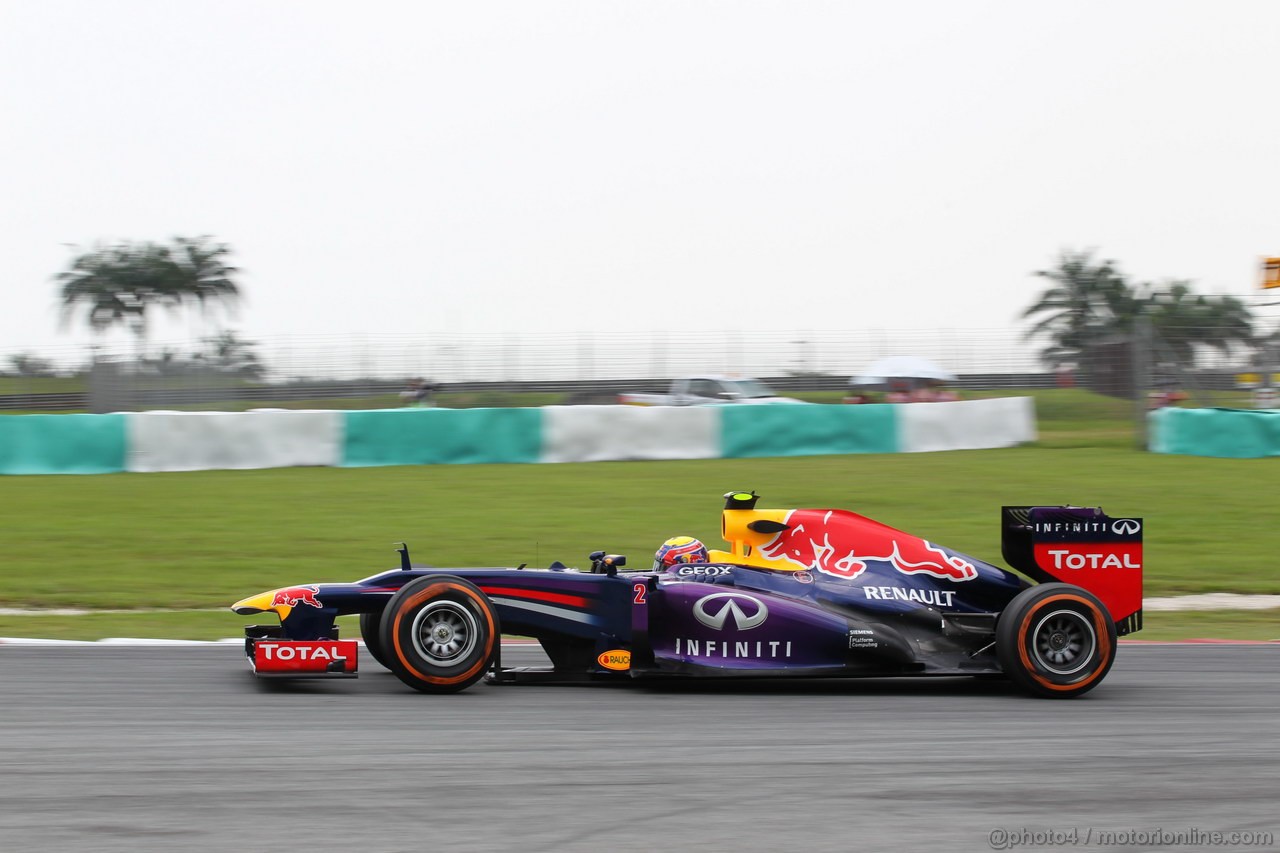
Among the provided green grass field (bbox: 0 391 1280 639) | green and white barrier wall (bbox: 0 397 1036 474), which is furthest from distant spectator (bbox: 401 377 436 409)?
green grass field (bbox: 0 391 1280 639)

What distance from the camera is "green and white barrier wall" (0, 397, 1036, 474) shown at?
16891mm

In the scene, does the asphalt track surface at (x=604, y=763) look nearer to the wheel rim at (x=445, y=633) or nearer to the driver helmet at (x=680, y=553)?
the wheel rim at (x=445, y=633)

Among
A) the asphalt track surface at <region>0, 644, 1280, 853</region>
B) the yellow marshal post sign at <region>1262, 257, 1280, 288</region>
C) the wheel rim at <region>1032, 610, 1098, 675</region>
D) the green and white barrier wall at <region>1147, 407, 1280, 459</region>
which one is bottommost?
the asphalt track surface at <region>0, 644, 1280, 853</region>

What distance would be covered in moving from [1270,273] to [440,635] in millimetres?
22354

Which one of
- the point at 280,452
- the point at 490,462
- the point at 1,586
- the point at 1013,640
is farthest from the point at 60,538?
the point at 1013,640

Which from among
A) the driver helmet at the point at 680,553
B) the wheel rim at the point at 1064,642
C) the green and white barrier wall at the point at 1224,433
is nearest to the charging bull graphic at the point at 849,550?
the driver helmet at the point at 680,553

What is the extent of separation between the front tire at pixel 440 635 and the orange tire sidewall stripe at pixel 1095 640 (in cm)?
247

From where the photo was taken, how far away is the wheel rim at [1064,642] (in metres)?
6.52

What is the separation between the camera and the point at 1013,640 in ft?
21.1

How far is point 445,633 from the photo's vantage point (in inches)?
241

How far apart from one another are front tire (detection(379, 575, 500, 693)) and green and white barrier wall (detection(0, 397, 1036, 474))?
11651 millimetres

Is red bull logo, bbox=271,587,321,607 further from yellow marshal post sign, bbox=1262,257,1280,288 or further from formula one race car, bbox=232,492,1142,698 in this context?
yellow marshal post sign, bbox=1262,257,1280,288

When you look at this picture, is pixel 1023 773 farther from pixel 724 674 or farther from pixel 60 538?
pixel 60 538

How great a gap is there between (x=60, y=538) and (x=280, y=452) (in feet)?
17.5
